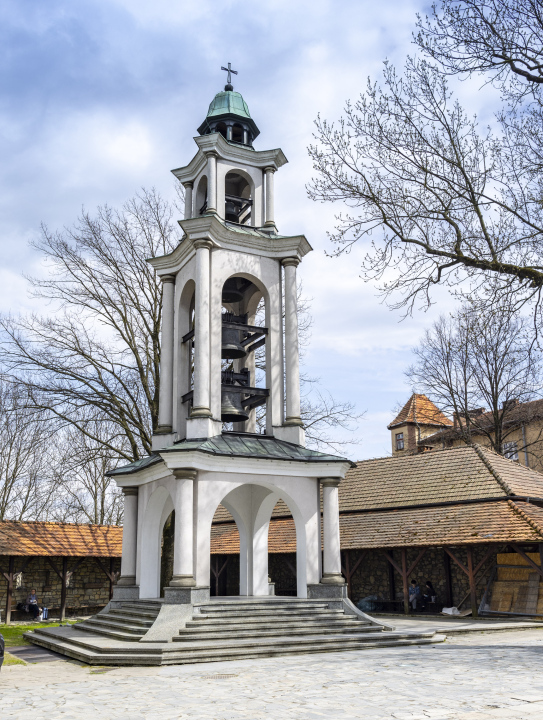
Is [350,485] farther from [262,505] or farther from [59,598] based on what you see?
[59,598]

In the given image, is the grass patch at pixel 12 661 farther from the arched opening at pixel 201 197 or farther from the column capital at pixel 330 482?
the arched opening at pixel 201 197

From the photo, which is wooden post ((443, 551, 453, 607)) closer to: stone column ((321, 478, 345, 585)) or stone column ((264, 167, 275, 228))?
stone column ((321, 478, 345, 585))

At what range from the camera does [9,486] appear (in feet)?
99.3

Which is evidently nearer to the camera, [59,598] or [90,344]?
[90,344]

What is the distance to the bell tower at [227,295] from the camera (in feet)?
47.5

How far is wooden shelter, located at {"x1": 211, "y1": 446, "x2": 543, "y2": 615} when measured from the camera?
16828mm

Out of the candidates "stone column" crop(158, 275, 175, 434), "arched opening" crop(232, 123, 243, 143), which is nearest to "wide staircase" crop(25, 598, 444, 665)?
"stone column" crop(158, 275, 175, 434)

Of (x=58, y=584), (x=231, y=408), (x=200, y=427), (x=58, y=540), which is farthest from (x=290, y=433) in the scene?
(x=58, y=584)

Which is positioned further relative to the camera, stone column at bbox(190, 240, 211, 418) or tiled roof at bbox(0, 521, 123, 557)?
tiled roof at bbox(0, 521, 123, 557)

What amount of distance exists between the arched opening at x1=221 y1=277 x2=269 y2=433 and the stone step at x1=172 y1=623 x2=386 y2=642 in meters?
4.56

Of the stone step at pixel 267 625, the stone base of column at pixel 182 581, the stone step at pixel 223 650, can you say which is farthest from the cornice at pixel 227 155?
the stone step at pixel 223 650

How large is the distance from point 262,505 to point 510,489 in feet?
22.5

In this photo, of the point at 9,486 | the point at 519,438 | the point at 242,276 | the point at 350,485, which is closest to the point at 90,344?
the point at 242,276

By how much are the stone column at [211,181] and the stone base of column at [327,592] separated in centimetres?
832
